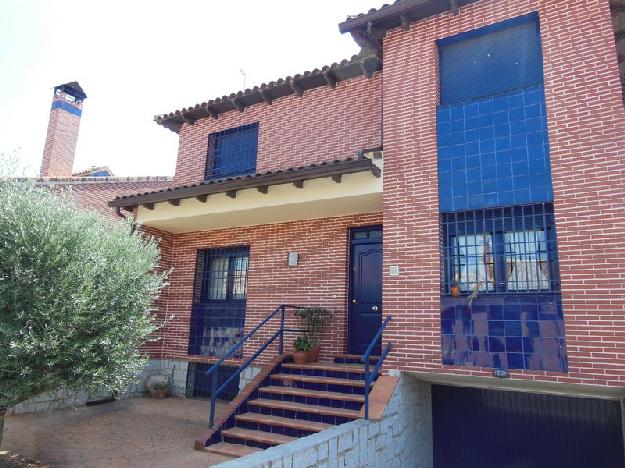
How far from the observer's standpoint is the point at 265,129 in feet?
33.3

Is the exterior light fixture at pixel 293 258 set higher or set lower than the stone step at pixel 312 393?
higher

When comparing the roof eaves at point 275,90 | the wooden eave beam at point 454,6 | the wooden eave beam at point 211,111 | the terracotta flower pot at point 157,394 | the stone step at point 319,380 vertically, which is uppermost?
the roof eaves at point 275,90

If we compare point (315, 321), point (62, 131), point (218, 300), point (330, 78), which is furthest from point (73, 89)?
point (315, 321)

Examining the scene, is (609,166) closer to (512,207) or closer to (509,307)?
(512,207)

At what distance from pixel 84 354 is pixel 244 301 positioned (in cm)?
449

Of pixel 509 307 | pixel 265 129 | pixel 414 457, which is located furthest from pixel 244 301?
pixel 509 307

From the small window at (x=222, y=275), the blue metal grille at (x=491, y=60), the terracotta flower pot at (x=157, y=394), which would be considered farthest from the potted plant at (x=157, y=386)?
the blue metal grille at (x=491, y=60)

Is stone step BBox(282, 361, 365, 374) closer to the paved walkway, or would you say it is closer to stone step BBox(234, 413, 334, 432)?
stone step BBox(234, 413, 334, 432)

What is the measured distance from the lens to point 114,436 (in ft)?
21.7

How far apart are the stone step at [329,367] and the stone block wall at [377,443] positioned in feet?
2.71

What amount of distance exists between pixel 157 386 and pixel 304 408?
4.63 metres

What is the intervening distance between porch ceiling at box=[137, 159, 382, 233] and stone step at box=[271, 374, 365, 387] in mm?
2955

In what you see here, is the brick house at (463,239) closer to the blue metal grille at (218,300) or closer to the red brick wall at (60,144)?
the blue metal grille at (218,300)

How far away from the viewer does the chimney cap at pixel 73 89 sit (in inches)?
730
